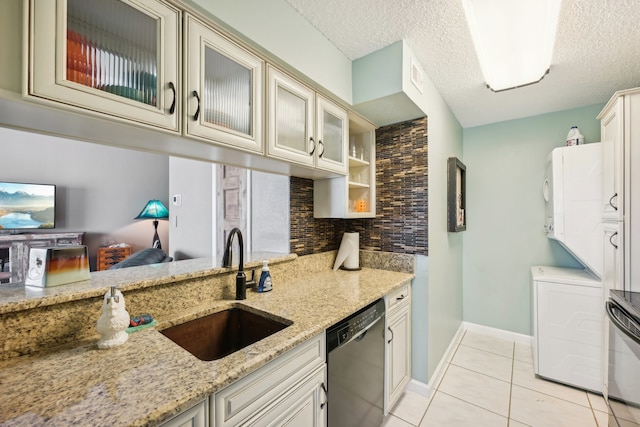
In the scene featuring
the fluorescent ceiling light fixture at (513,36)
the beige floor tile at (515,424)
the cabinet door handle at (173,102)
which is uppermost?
the fluorescent ceiling light fixture at (513,36)

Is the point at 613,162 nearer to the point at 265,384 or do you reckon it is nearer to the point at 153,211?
the point at 265,384

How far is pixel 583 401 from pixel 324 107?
2784mm

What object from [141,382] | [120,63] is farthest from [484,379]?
[120,63]

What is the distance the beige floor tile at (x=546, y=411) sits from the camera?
1740 millimetres

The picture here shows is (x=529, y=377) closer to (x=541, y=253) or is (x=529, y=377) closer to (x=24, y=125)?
(x=541, y=253)

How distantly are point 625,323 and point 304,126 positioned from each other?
1.95 metres

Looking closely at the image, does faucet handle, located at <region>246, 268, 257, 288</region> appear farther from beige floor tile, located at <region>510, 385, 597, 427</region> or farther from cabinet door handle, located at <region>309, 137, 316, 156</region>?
beige floor tile, located at <region>510, 385, 597, 427</region>

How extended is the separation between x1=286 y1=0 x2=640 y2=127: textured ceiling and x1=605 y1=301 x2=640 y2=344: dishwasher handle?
5.09ft

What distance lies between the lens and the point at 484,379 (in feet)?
7.18

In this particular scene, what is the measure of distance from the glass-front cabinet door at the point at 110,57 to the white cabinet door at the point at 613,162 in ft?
7.88

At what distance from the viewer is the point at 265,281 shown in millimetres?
1586

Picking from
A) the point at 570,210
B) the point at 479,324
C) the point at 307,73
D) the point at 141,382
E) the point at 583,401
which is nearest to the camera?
the point at 141,382

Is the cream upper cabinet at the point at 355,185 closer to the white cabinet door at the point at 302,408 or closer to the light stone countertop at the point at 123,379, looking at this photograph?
the light stone countertop at the point at 123,379

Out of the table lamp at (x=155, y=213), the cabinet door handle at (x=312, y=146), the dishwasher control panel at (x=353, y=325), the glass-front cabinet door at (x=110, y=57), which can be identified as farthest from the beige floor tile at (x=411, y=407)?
the table lamp at (x=155, y=213)
